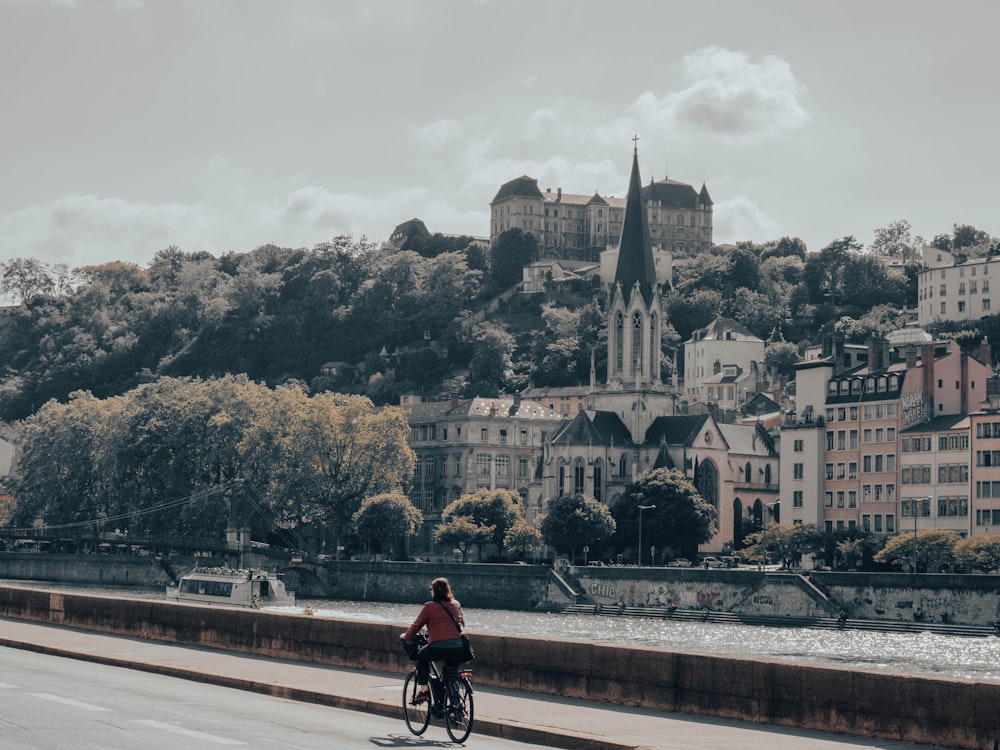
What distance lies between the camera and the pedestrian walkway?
20.8 metres

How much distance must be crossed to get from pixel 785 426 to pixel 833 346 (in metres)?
12.0

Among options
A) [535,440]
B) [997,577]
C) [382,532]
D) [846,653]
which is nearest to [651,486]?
[382,532]

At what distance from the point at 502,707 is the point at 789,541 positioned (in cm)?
9576

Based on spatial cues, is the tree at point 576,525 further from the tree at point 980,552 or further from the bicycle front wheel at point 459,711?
the bicycle front wheel at point 459,711

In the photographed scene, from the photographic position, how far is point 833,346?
134250 millimetres

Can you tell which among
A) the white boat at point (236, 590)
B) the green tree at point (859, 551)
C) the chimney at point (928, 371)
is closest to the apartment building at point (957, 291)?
the chimney at point (928, 371)

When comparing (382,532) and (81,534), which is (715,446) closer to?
(382,532)

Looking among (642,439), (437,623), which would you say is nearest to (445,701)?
(437,623)

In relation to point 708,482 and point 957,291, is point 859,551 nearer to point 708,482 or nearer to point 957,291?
point 708,482

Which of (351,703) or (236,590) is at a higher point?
(351,703)

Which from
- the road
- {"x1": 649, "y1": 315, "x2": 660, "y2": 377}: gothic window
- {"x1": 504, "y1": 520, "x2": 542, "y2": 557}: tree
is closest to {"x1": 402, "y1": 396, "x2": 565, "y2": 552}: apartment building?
{"x1": 649, "y1": 315, "x2": 660, "y2": 377}: gothic window

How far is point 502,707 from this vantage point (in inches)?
944

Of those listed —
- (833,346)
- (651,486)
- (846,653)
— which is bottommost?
(846,653)

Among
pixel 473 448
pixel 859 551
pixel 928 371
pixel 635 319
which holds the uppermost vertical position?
pixel 635 319
